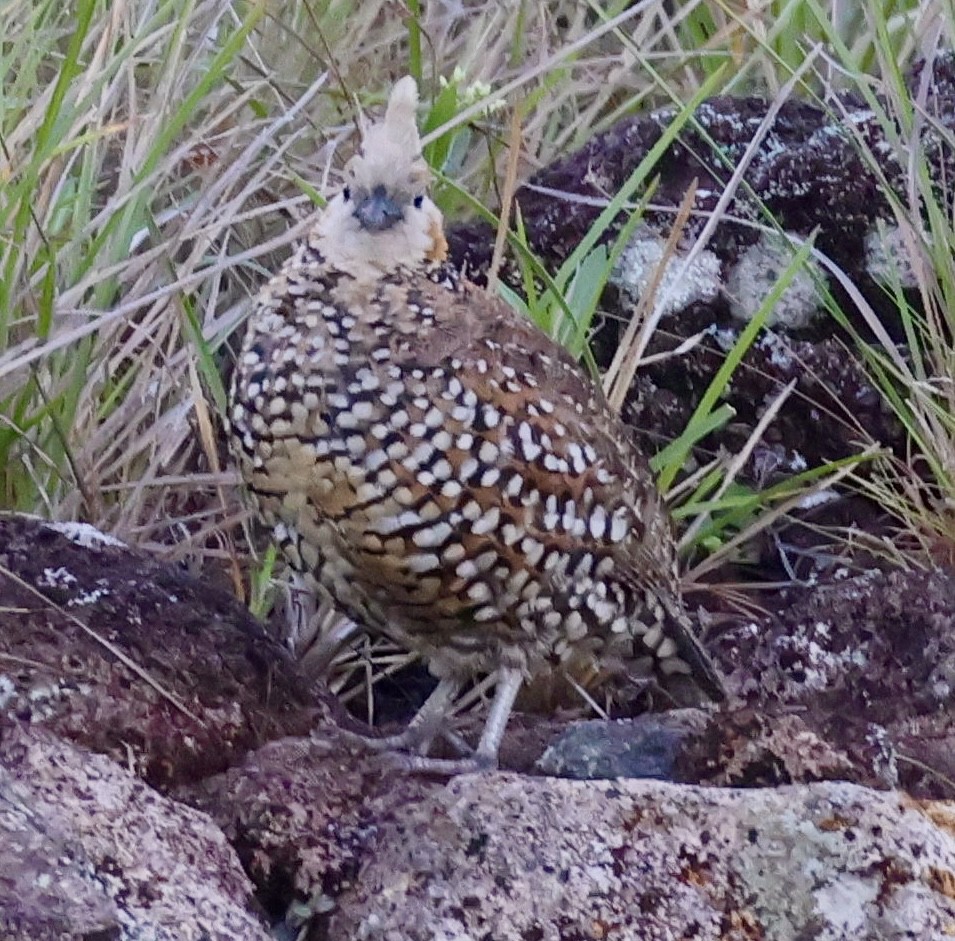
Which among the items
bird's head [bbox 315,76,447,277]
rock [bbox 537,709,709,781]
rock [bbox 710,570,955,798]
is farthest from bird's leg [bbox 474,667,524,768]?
bird's head [bbox 315,76,447,277]

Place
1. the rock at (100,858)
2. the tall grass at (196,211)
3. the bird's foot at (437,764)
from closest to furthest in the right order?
the rock at (100,858), the bird's foot at (437,764), the tall grass at (196,211)

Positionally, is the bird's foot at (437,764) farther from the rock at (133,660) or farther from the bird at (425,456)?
the rock at (133,660)

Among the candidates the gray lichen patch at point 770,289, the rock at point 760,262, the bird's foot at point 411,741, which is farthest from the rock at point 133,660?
the gray lichen patch at point 770,289

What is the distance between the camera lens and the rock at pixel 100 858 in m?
1.73

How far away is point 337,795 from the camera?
2334 mm

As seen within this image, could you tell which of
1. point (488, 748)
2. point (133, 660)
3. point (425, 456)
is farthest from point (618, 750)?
point (133, 660)

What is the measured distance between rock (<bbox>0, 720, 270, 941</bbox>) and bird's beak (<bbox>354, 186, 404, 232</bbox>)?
3.59 ft

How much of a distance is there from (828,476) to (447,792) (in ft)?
6.08

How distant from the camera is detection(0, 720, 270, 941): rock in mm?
1732

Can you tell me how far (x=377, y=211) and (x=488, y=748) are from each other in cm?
93

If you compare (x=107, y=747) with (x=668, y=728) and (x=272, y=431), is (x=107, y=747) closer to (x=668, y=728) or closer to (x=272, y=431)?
(x=272, y=431)

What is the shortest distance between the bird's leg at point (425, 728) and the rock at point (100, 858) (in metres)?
0.69

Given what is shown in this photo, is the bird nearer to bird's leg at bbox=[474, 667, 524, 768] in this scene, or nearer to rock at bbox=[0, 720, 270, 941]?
bird's leg at bbox=[474, 667, 524, 768]

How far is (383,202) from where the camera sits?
286 centimetres
